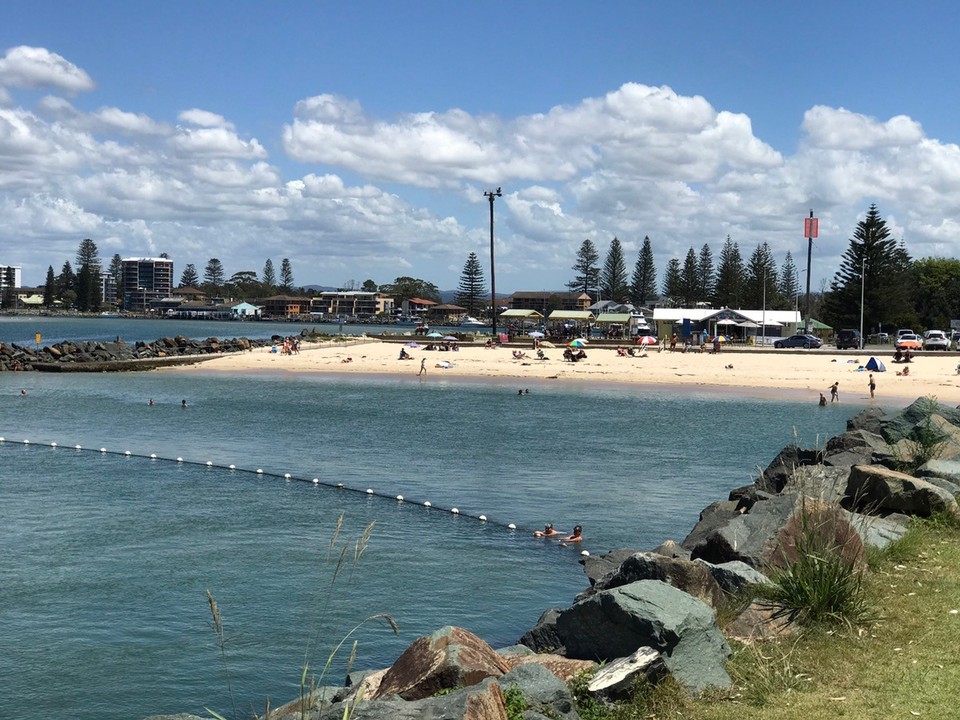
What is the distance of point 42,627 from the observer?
14.2 meters

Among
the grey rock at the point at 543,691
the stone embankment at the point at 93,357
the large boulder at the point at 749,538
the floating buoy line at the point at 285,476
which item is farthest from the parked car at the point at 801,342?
the grey rock at the point at 543,691

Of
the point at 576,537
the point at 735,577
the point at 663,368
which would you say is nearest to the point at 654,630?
the point at 735,577

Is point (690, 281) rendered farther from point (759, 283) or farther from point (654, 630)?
point (654, 630)

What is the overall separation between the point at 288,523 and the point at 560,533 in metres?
5.83

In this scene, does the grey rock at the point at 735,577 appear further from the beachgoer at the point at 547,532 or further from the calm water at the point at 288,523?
the beachgoer at the point at 547,532

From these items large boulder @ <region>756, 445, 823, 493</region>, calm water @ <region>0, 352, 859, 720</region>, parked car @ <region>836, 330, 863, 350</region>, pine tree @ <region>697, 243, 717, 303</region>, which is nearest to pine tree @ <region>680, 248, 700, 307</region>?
pine tree @ <region>697, 243, 717, 303</region>

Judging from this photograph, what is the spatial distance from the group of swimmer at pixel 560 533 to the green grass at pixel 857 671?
10.2 meters

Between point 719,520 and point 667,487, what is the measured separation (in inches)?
374

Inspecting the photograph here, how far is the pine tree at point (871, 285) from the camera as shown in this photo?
9181 centimetres

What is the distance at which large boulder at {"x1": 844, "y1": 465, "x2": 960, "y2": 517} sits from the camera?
1206cm

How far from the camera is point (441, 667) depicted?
25.3 ft

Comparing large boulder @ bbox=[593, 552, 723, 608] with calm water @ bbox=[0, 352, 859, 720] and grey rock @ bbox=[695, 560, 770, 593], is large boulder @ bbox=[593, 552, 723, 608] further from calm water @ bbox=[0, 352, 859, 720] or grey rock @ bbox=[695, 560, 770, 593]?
calm water @ bbox=[0, 352, 859, 720]

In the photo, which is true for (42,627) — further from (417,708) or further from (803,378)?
(803,378)

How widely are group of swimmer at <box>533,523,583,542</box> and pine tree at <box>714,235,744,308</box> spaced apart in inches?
4582
